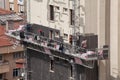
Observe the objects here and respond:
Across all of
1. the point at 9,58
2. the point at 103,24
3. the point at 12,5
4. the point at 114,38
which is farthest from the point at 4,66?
the point at 12,5

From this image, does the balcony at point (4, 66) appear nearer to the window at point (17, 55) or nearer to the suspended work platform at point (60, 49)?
the window at point (17, 55)

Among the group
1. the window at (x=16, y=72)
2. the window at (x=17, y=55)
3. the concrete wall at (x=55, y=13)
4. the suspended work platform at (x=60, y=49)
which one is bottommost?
the window at (x=16, y=72)

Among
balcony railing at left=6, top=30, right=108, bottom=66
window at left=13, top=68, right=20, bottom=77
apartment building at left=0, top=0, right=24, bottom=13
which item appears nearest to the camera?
balcony railing at left=6, top=30, right=108, bottom=66

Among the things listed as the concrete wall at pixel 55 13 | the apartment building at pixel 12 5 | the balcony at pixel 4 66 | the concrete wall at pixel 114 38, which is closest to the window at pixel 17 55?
the balcony at pixel 4 66

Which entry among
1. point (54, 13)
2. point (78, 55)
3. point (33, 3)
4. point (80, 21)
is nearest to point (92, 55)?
point (78, 55)

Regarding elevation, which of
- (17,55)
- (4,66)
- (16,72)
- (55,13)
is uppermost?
(55,13)

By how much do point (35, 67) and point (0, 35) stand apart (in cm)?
1173

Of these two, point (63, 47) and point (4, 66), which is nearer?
point (63, 47)

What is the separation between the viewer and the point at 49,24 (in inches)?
1763

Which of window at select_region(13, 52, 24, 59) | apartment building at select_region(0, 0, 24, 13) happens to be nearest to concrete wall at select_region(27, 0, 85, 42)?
window at select_region(13, 52, 24, 59)

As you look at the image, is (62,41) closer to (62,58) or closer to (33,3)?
(62,58)

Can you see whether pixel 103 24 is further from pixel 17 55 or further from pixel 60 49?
pixel 17 55

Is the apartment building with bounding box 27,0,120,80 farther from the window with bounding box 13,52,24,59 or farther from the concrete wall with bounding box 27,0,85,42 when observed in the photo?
the window with bounding box 13,52,24,59

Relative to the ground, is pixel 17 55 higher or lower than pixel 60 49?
lower
